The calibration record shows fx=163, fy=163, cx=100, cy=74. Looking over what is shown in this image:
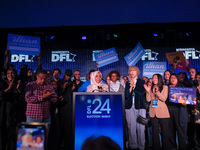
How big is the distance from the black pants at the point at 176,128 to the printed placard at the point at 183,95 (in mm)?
249

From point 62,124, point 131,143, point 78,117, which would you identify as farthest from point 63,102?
point 78,117

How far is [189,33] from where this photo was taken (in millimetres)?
8906

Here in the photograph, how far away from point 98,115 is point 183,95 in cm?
233

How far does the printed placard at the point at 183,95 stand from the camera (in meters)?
3.19

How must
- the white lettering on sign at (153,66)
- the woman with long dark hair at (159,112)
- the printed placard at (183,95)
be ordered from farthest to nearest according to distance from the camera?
the white lettering on sign at (153,66) → the woman with long dark hair at (159,112) → the printed placard at (183,95)

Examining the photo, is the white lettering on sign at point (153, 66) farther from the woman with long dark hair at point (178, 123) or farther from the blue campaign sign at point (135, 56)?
the woman with long dark hair at point (178, 123)

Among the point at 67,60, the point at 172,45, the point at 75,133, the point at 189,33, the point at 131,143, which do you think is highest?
the point at 189,33

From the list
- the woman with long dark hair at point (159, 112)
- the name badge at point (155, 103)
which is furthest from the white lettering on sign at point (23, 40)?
the name badge at point (155, 103)

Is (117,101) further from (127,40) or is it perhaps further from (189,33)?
(189,33)

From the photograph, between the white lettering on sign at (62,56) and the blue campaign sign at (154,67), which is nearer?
the blue campaign sign at (154,67)

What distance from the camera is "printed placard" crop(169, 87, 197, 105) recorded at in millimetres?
3188

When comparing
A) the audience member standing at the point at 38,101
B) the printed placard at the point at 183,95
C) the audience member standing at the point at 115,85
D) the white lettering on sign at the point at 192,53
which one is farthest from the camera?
the white lettering on sign at the point at 192,53

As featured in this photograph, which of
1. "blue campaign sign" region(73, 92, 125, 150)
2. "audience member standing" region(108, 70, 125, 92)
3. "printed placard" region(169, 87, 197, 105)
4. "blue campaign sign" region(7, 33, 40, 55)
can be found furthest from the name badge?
"blue campaign sign" region(7, 33, 40, 55)

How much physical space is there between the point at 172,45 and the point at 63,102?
7241 mm
